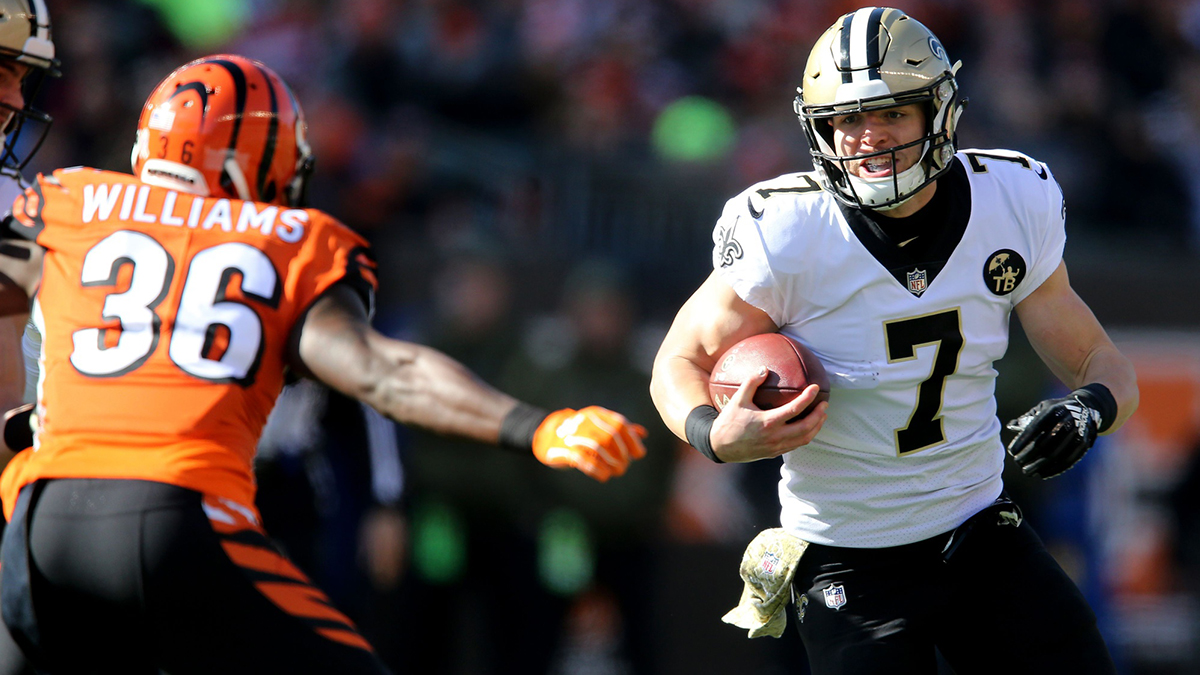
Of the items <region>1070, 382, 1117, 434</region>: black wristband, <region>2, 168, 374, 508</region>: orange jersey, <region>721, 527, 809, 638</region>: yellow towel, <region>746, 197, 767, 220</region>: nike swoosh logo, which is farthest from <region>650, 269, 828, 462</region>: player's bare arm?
<region>2, 168, 374, 508</region>: orange jersey

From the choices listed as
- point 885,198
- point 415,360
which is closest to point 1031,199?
point 885,198

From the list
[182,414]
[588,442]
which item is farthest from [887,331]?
[182,414]

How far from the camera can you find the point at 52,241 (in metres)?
3.22

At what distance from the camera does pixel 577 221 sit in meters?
7.66

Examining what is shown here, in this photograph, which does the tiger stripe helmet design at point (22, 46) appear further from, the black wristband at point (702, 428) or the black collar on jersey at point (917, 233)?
the black collar on jersey at point (917, 233)

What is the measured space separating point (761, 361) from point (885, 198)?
0.55 m

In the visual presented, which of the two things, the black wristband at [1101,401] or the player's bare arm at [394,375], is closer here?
the player's bare arm at [394,375]

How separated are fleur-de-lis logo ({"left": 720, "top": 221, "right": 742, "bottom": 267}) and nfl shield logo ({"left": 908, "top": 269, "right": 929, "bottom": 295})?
434 millimetres

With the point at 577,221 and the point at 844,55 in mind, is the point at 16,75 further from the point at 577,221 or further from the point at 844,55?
the point at 577,221

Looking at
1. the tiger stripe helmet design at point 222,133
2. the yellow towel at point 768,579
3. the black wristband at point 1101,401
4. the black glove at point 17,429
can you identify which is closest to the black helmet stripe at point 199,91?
the tiger stripe helmet design at point 222,133

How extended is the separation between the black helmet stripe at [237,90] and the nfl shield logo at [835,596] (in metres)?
1.98

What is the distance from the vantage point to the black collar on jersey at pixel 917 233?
3.21m

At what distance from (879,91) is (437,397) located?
1380 mm

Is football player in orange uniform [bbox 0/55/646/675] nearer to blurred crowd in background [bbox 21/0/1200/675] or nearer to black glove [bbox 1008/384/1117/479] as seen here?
black glove [bbox 1008/384/1117/479]
